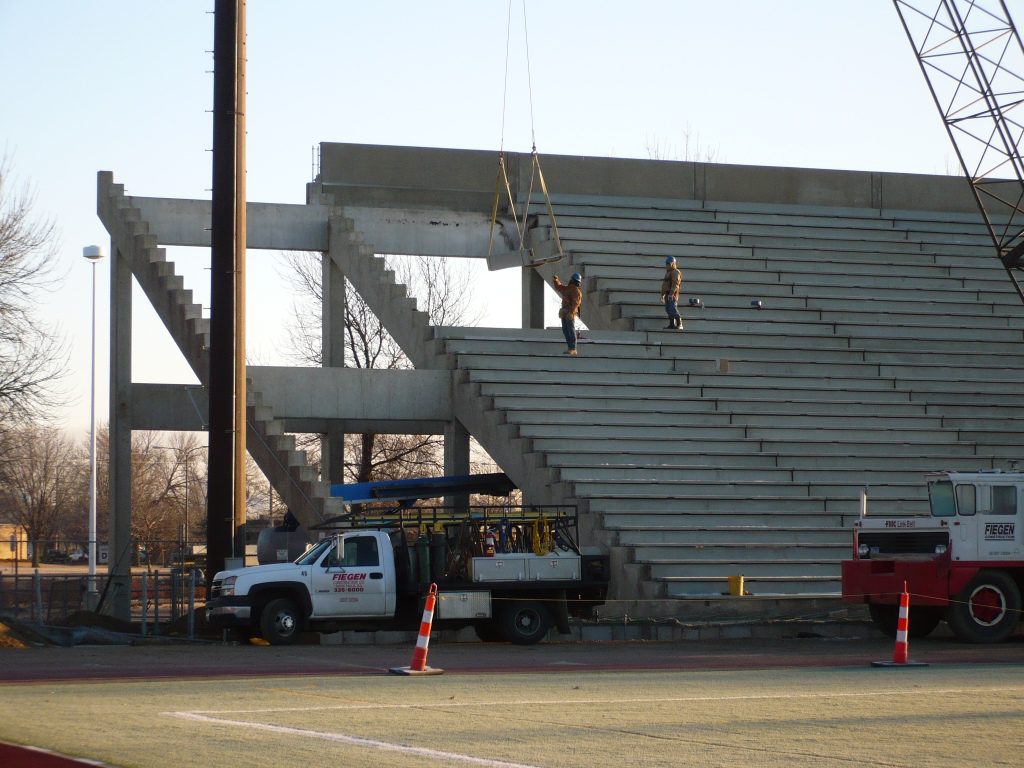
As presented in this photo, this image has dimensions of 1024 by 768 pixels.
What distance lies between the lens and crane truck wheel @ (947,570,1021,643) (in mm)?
22984

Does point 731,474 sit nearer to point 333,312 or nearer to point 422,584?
point 422,584

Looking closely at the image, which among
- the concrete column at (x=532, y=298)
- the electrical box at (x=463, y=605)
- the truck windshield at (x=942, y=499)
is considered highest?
the concrete column at (x=532, y=298)

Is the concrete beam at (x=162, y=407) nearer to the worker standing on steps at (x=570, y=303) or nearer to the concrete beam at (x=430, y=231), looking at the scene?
the concrete beam at (x=430, y=231)

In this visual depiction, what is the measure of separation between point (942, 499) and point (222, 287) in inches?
487

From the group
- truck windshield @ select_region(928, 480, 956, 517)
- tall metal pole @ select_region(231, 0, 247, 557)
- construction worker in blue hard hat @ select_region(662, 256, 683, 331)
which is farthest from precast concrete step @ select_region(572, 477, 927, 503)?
tall metal pole @ select_region(231, 0, 247, 557)

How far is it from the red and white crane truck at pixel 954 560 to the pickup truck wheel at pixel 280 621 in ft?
27.7

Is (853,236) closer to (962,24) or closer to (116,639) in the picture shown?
(962,24)

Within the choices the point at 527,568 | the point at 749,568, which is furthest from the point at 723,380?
the point at 527,568

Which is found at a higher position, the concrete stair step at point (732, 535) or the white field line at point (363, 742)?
the concrete stair step at point (732, 535)

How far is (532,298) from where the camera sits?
40844mm

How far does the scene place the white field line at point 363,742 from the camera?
31.5 ft

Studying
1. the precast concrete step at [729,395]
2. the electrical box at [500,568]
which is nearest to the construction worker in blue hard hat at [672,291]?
the precast concrete step at [729,395]

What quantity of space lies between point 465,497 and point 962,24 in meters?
19.8

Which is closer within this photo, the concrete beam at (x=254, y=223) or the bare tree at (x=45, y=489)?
the concrete beam at (x=254, y=223)
